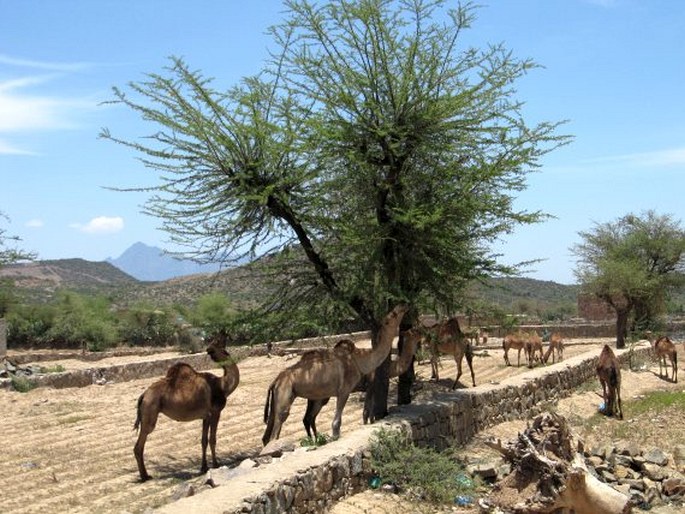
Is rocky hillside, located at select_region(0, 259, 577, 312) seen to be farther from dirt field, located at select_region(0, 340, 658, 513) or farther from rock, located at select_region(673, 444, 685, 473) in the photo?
rock, located at select_region(673, 444, 685, 473)

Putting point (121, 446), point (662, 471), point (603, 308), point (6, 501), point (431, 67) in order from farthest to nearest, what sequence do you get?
point (603, 308) < point (121, 446) < point (431, 67) < point (662, 471) < point (6, 501)

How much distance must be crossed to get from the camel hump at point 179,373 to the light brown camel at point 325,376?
1237 mm

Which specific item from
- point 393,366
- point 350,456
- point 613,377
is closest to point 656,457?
point 350,456

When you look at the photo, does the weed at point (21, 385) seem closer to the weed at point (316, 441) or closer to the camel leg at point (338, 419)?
the camel leg at point (338, 419)

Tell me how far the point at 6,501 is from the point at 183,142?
18.3 ft

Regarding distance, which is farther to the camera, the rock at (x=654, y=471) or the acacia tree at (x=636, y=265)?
the acacia tree at (x=636, y=265)

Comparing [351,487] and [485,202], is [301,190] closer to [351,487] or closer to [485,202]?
[485,202]

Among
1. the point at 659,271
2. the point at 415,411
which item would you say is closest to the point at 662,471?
the point at 415,411

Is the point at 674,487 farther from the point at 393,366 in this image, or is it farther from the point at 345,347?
the point at 393,366

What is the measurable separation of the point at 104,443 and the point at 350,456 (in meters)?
7.12

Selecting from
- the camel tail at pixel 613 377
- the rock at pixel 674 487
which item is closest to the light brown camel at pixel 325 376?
the rock at pixel 674 487

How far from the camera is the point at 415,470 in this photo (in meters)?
10.3

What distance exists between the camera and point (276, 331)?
13016 mm

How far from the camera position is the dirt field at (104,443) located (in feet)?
35.6
